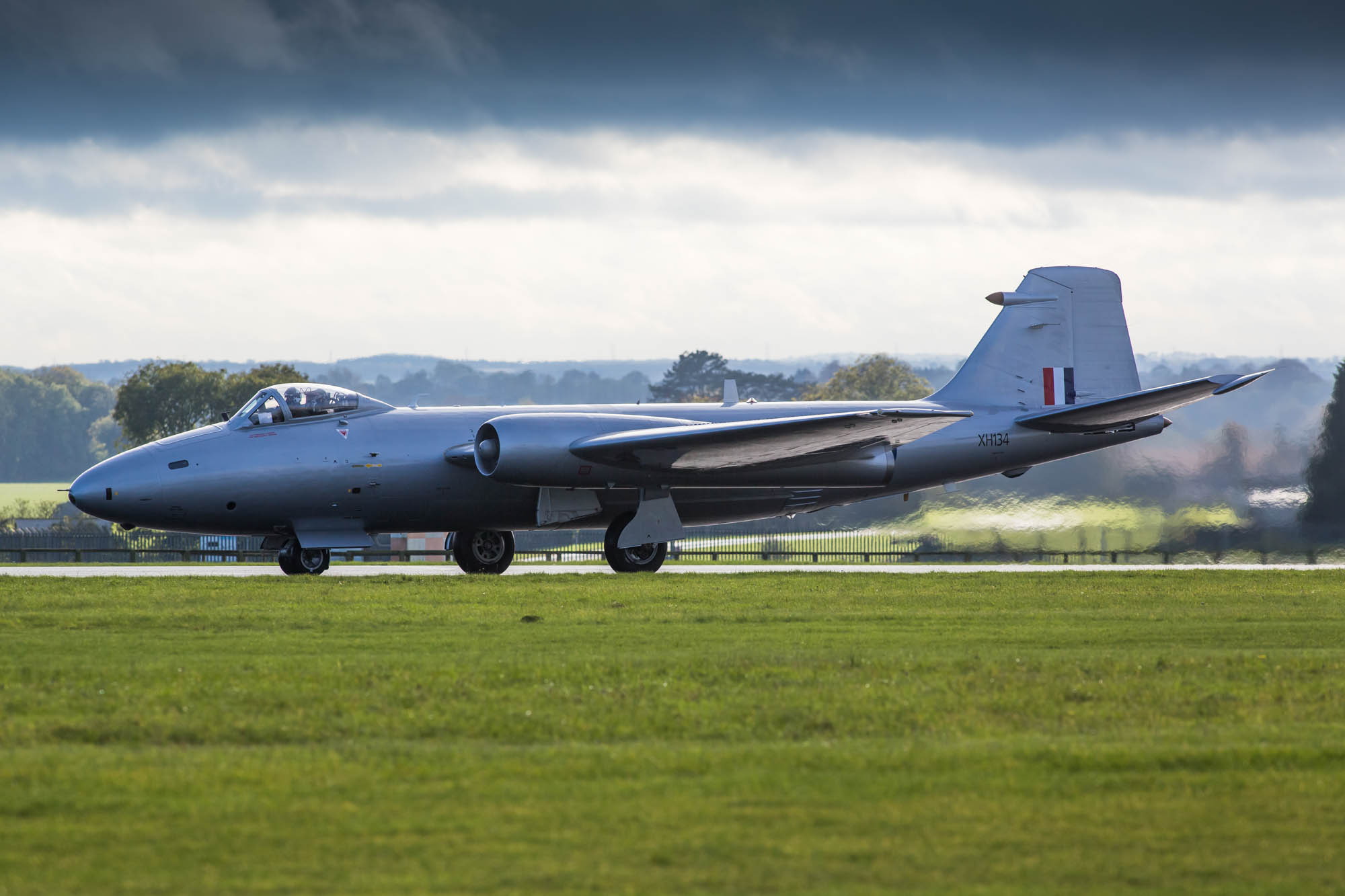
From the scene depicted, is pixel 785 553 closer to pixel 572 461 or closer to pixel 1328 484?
pixel 1328 484

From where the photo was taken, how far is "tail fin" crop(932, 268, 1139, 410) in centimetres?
3095

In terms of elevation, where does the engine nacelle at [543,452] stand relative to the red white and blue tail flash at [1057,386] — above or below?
below

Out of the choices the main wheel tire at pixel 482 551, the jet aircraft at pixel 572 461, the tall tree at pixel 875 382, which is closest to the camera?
the jet aircraft at pixel 572 461

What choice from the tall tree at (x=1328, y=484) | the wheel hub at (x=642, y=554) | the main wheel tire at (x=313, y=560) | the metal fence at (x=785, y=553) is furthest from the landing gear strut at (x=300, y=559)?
the tall tree at (x=1328, y=484)

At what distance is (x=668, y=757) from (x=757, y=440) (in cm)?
1725

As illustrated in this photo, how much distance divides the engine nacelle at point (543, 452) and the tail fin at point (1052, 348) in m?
8.53

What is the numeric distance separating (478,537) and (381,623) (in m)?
12.0

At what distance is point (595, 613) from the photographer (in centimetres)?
1834

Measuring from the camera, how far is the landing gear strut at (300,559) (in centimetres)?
2678

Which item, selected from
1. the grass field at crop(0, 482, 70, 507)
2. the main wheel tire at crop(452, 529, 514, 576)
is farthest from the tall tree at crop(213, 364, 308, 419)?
the main wheel tire at crop(452, 529, 514, 576)

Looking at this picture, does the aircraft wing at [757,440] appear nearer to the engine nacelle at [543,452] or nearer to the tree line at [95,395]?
the engine nacelle at [543,452]

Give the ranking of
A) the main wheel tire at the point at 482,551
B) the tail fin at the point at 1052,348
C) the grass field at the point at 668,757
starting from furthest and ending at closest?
the tail fin at the point at 1052,348 < the main wheel tire at the point at 482,551 < the grass field at the point at 668,757

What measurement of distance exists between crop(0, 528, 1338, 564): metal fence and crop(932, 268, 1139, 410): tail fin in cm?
589

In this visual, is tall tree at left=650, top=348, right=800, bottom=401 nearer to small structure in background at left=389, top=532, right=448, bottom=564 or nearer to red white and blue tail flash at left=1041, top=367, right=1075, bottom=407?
small structure in background at left=389, top=532, right=448, bottom=564
